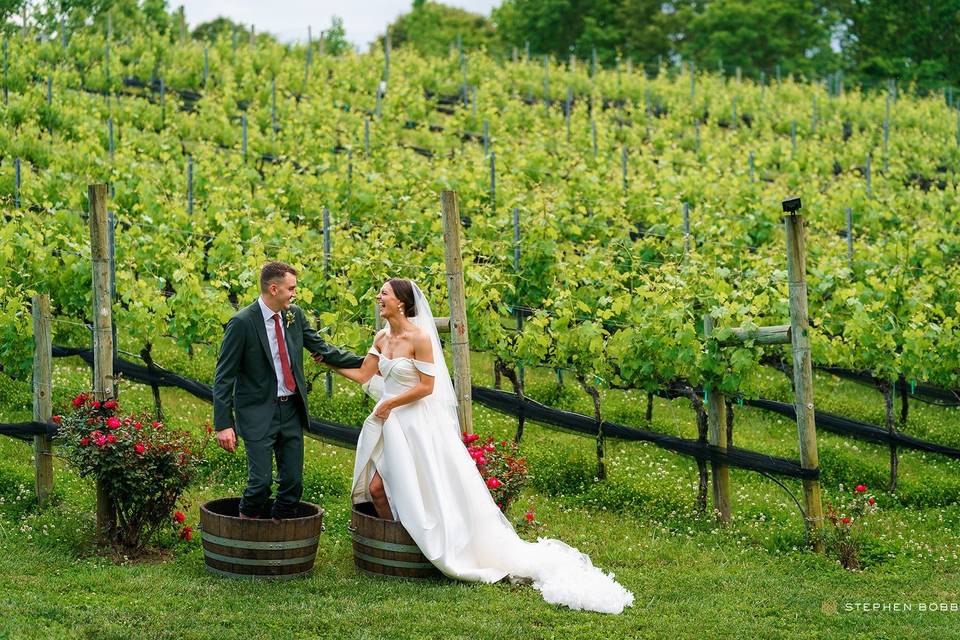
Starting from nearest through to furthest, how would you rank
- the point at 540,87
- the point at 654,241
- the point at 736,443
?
the point at 736,443
the point at 654,241
the point at 540,87

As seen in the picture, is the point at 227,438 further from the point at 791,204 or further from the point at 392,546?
the point at 791,204

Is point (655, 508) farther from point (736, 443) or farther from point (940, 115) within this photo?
point (940, 115)

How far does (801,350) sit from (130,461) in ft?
13.2

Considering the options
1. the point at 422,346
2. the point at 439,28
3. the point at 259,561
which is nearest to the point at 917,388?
the point at 422,346

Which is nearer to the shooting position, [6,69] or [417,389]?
[417,389]

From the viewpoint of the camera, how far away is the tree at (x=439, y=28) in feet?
145

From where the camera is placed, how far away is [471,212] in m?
14.5

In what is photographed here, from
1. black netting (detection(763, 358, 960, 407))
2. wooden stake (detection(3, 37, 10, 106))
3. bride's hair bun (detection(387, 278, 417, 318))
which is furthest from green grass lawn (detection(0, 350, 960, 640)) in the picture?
wooden stake (detection(3, 37, 10, 106))

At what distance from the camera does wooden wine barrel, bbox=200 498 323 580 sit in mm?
6398

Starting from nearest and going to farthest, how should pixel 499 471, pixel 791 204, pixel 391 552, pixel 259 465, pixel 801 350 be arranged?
pixel 259 465, pixel 391 552, pixel 499 471, pixel 791 204, pixel 801 350

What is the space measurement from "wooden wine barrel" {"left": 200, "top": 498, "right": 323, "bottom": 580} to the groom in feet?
0.66

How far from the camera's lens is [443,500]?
21.9ft

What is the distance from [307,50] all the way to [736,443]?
706 inches

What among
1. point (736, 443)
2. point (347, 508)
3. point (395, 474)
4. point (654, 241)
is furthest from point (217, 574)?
point (654, 241)
